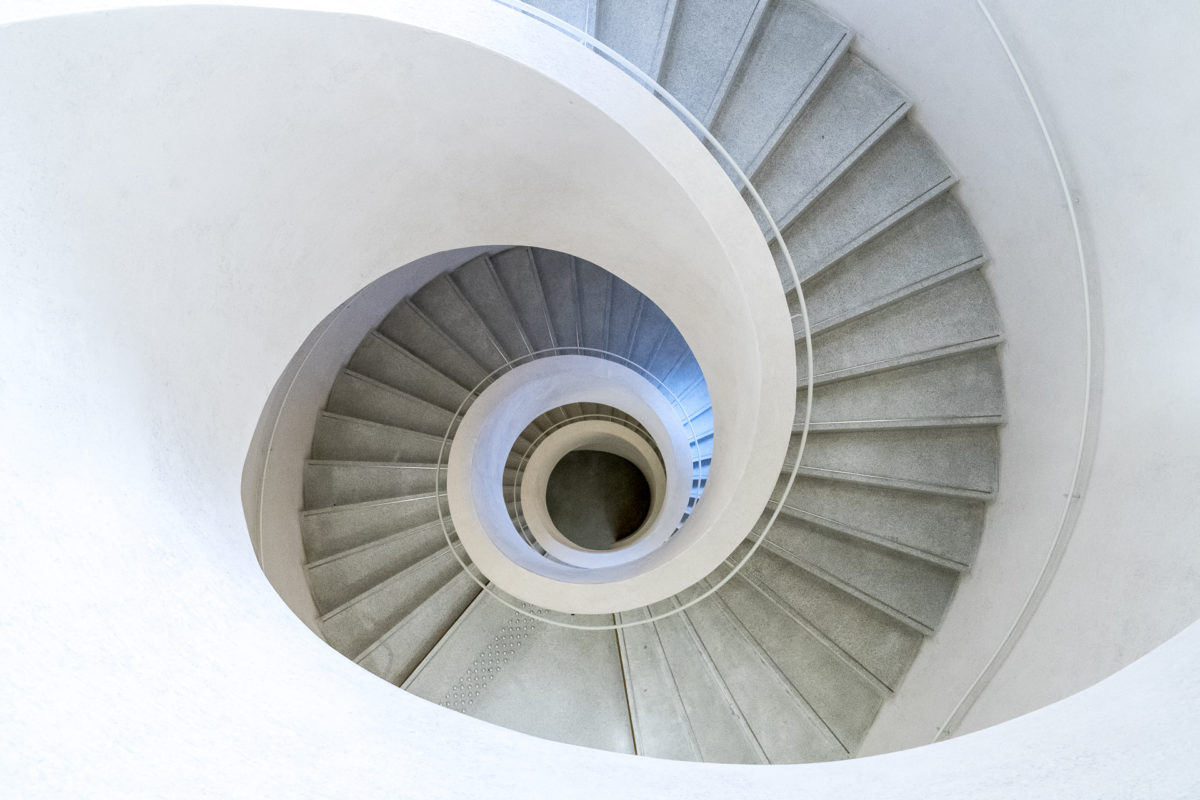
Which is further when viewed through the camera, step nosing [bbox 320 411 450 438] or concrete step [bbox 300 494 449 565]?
step nosing [bbox 320 411 450 438]

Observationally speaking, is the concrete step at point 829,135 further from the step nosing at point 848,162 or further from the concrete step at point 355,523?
the concrete step at point 355,523

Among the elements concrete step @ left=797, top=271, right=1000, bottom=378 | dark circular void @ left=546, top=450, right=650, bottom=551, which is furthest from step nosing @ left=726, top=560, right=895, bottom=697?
dark circular void @ left=546, top=450, right=650, bottom=551

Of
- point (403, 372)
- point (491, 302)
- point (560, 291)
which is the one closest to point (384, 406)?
point (403, 372)

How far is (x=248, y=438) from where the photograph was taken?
342 cm

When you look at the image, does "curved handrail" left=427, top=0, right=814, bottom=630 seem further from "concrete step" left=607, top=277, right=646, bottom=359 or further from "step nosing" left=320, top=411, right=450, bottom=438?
"concrete step" left=607, top=277, right=646, bottom=359

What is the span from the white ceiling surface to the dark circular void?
8523 mm

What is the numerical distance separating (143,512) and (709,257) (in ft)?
9.93

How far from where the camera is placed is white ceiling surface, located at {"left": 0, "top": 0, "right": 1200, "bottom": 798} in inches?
57.6

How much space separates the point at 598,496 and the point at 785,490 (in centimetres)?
856

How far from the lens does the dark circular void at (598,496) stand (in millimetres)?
12508

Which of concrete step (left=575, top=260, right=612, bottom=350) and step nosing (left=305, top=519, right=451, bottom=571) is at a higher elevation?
concrete step (left=575, top=260, right=612, bottom=350)

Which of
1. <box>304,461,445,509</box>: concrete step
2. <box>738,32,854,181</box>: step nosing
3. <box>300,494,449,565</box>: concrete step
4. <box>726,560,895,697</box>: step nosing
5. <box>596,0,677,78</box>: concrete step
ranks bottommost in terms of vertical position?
<box>726,560,895,697</box>: step nosing

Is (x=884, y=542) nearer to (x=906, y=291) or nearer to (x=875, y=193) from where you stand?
(x=906, y=291)

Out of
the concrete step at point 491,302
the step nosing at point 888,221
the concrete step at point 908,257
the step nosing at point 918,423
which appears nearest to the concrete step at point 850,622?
the step nosing at point 918,423
